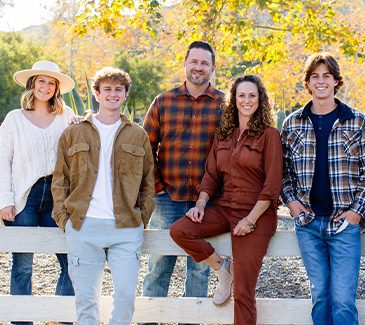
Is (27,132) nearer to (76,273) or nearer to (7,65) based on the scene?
(76,273)

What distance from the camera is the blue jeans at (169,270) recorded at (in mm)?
4398

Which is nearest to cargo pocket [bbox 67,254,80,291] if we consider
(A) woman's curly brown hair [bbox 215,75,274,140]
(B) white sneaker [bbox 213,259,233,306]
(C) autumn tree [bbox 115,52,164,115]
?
(B) white sneaker [bbox 213,259,233,306]

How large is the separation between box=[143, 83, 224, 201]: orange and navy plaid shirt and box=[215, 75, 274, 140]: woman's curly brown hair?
0.70ft

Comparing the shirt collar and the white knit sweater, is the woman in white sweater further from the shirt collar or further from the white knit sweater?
the shirt collar

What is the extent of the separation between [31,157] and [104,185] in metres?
0.63

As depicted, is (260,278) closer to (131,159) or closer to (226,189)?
(226,189)

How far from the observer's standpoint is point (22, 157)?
415 cm

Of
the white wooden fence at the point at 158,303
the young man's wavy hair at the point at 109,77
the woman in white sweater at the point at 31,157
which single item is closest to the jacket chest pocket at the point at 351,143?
the white wooden fence at the point at 158,303

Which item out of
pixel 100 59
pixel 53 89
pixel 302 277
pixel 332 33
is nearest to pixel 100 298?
pixel 53 89

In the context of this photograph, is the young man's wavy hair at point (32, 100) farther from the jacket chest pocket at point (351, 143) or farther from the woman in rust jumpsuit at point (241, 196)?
the jacket chest pocket at point (351, 143)

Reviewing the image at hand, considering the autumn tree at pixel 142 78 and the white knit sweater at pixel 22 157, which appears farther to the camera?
the autumn tree at pixel 142 78

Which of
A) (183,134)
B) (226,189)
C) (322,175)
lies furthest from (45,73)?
(322,175)

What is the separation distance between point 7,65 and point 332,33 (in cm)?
1425

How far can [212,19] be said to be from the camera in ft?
27.2
